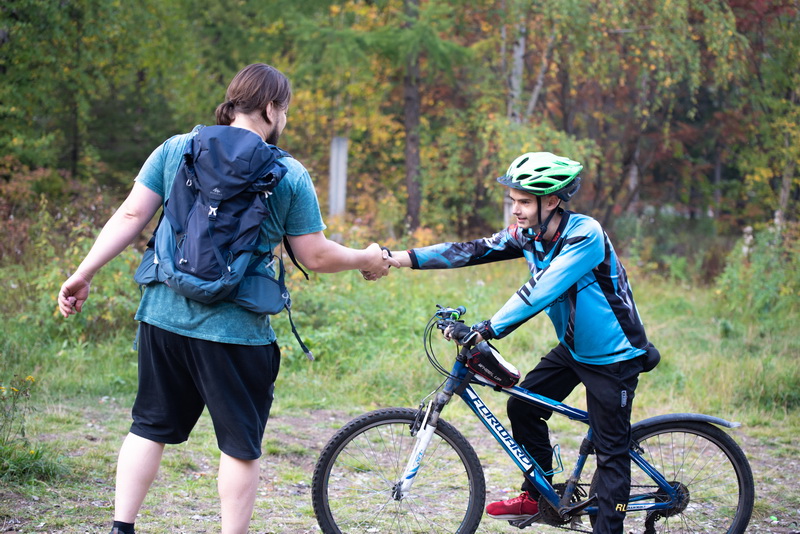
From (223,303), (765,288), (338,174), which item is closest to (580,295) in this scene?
(223,303)

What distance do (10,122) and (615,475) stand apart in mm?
10245

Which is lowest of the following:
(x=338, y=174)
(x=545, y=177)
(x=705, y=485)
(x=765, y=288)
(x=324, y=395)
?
(x=324, y=395)

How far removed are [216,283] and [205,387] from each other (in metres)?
0.39

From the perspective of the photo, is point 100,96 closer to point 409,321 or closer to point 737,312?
point 409,321

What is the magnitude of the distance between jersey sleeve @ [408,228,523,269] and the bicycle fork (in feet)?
1.90

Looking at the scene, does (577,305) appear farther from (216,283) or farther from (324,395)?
(324,395)

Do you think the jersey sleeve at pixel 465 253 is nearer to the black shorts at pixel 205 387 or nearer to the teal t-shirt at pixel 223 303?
the teal t-shirt at pixel 223 303

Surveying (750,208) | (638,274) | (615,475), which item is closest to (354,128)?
(638,274)

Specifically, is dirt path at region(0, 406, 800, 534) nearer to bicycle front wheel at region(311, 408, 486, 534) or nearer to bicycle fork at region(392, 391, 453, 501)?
bicycle front wheel at region(311, 408, 486, 534)

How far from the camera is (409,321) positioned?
731cm

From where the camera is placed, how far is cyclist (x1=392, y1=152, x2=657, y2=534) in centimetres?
307

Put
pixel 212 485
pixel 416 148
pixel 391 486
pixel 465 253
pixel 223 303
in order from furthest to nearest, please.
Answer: pixel 416 148, pixel 212 485, pixel 391 486, pixel 465 253, pixel 223 303

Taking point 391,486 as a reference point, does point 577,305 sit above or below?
above

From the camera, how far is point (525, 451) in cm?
344
